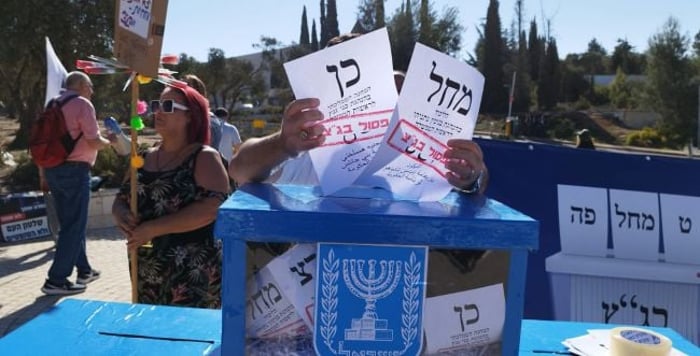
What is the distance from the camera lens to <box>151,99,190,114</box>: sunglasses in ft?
8.24

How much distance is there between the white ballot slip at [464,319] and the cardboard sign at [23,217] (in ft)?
23.0

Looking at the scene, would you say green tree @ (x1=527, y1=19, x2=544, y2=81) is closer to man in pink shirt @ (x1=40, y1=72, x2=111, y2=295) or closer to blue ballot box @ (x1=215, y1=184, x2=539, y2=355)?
man in pink shirt @ (x1=40, y1=72, x2=111, y2=295)

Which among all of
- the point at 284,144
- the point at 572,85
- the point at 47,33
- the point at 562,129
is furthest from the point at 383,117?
the point at 572,85

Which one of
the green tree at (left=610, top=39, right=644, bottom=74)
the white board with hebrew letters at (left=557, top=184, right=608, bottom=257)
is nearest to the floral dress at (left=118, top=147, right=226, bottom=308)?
the white board with hebrew letters at (left=557, top=184, right=608, bottom=257)

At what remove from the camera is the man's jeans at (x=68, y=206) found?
4.72m

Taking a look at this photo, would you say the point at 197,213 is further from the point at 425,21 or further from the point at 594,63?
the point at 594,63

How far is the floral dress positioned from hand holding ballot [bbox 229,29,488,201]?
1.46 meters

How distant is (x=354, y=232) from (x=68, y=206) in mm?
4390

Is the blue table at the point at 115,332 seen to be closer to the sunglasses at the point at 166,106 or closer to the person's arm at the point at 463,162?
the person's arm at the point at 463,162

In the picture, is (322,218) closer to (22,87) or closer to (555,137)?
(22,87)

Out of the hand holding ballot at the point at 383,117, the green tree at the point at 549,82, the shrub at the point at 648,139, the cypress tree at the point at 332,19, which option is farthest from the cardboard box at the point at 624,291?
the green tree at the point at 549,82

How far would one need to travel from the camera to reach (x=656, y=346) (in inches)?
45.8

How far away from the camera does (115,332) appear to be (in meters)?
1.37

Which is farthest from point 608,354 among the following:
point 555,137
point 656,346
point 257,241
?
point 555,137
